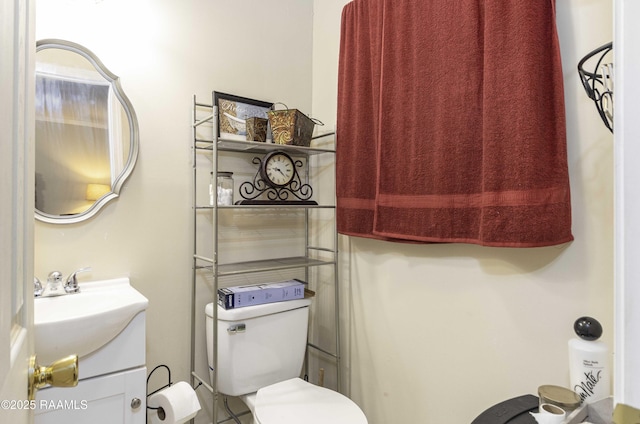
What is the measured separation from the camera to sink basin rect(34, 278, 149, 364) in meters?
1.03

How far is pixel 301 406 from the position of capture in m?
1.45

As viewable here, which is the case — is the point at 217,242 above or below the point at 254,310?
above

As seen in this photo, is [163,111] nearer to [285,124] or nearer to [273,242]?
[285,124]

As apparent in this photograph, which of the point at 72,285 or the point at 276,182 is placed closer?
the point at 72,285

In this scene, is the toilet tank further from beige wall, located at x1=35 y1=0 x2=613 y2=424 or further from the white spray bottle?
the white spray bottle

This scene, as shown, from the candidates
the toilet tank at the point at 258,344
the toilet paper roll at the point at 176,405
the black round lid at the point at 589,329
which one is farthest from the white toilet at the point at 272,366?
the black round lid at the point at 589,329

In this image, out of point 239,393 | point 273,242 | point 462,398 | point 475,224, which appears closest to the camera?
point 475,224

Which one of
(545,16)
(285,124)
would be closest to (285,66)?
(285,124)

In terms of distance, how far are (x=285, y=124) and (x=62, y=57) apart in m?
0.90

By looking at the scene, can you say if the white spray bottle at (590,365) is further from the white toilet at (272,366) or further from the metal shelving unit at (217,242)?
the metal shelving unit at (217,242)

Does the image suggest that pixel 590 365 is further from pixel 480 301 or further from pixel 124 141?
pixel 124 141

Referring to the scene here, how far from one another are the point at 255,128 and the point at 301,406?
3.93 ft

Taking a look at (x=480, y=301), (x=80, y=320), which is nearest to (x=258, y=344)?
(x=80, y=320)

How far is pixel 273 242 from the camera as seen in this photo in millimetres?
1949
